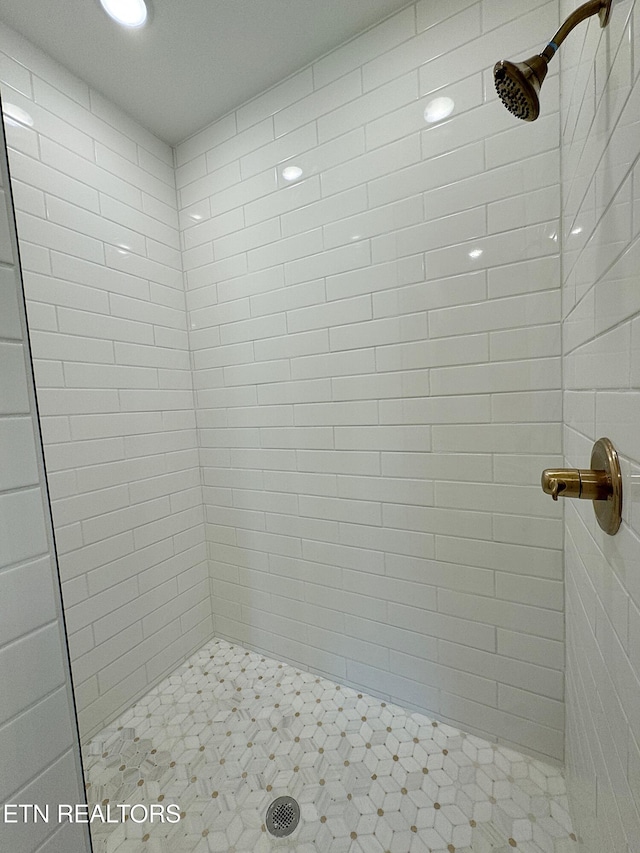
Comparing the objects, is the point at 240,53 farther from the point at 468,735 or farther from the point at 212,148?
the point at 468,735

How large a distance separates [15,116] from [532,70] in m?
1.51

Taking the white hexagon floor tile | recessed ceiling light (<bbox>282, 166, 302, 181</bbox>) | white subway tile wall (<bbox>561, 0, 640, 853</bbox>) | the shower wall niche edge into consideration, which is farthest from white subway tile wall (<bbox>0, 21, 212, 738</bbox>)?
white subway tile wall (<bbox>561, 0, 640, 853</bbox>)

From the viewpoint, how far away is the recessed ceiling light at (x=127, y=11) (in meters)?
1.08

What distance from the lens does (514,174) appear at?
1031mm

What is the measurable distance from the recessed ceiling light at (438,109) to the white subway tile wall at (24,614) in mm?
1197

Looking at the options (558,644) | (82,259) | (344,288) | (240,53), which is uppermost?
(240,53)

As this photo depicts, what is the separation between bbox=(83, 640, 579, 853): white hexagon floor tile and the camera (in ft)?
3.17

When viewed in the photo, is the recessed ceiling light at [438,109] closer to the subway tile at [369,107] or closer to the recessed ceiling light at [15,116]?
the subway tile at [369,107]

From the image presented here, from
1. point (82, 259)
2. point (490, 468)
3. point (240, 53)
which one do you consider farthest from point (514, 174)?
point (82, 259)

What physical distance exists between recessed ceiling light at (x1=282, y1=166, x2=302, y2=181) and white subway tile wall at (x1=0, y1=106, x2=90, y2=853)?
3.85ft

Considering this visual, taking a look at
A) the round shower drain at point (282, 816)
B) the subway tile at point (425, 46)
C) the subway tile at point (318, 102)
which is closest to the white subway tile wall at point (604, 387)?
the subway tile at point (425, 46)

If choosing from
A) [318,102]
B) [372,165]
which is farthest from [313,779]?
[318,102]

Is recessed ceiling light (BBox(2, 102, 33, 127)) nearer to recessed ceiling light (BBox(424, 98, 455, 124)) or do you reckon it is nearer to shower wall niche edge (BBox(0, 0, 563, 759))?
shower wall niche edge (BBox(0, 0, 563, 759))

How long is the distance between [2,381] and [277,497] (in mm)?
1218
